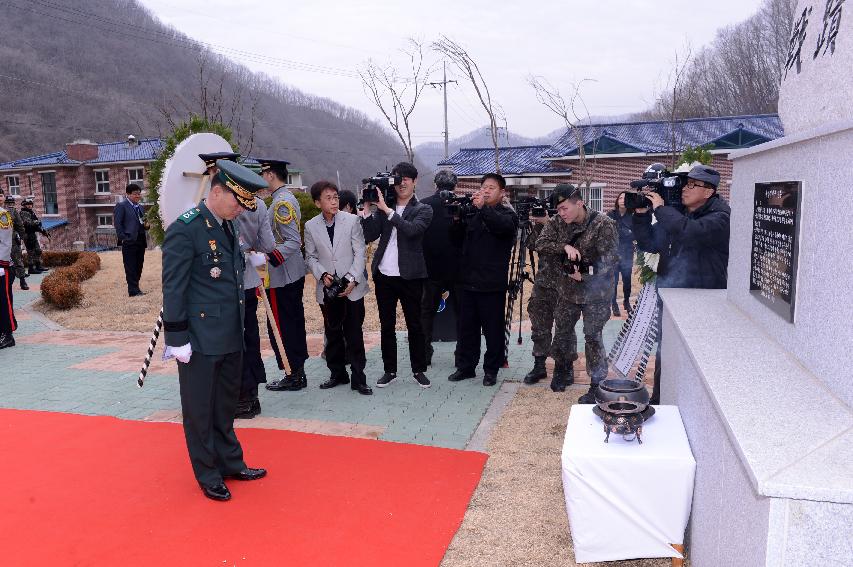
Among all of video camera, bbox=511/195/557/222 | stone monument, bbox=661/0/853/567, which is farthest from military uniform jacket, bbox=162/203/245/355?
video camera, bbox=511/195/557/222

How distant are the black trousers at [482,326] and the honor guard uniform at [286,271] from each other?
155 centimetres

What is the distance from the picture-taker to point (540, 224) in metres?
6.26

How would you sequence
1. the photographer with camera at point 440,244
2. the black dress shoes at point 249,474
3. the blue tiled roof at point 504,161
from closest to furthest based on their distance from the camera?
the black dress shoes at point 249,474
the photographer with camera at point 440,244
the blue tiled roof at point 504,161

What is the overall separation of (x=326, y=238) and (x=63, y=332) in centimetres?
565

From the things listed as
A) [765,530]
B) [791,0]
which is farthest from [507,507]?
[791,0]

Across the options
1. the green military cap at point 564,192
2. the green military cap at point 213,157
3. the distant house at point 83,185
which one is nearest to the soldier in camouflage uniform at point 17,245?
the green military cap at point 213,157

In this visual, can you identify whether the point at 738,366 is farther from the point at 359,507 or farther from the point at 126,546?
Answer: the point at 126,546

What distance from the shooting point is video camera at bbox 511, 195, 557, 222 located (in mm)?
6051

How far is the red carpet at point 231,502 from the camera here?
3.30m

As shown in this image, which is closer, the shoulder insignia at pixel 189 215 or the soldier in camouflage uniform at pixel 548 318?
the shoulder insignia at pixel 189 215

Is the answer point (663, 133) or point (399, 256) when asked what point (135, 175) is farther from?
point (399, 256)

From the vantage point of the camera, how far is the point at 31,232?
16078mm

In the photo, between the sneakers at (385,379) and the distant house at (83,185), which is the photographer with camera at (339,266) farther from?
the distant house at (83,185)

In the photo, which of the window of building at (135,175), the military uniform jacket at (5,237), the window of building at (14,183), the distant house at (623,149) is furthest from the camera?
the window of building at (14,183)
